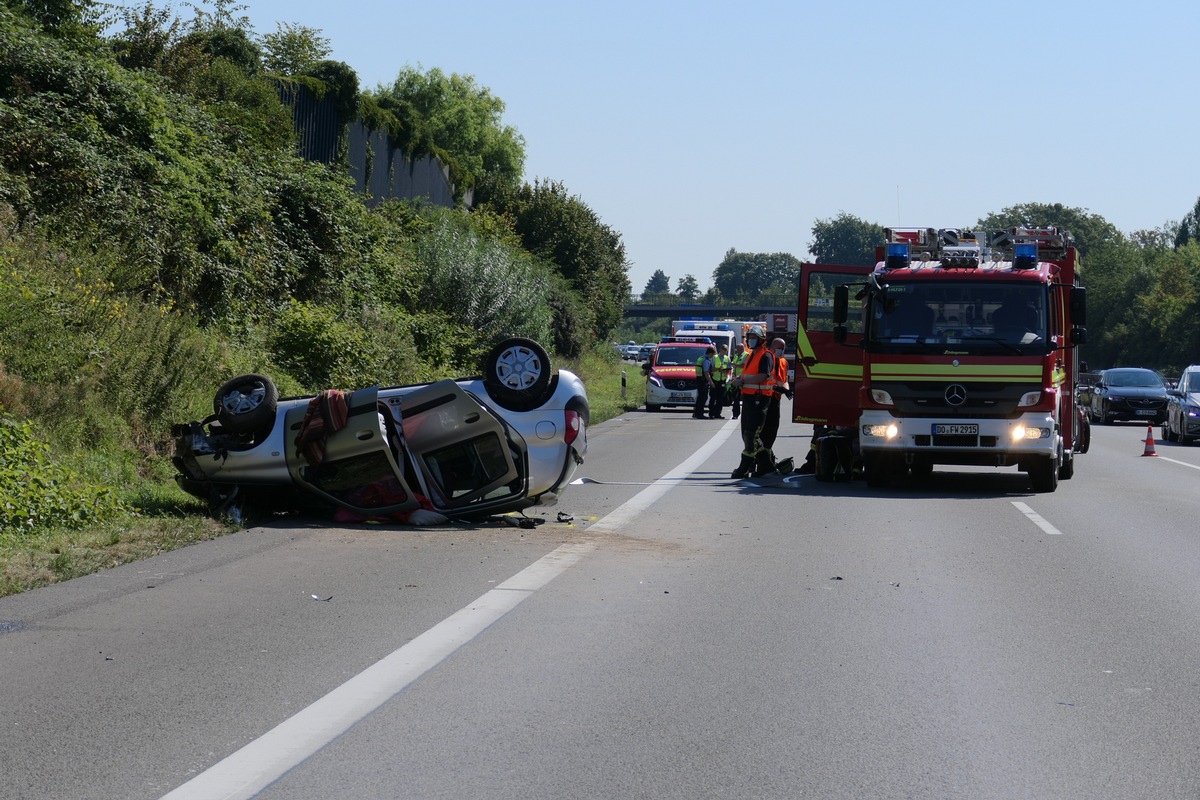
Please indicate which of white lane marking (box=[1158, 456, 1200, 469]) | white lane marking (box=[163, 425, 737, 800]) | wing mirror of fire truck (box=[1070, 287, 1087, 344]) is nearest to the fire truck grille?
wing mirror of fire truck (box=[1070, 287, 1087, 344])

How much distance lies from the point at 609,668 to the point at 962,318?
10.6 meters

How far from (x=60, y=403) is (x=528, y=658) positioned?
845cm

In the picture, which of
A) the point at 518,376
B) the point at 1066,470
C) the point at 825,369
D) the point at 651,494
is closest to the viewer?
the point at 518,376

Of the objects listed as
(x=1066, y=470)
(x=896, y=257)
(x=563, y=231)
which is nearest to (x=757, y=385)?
(x=896, y=257)

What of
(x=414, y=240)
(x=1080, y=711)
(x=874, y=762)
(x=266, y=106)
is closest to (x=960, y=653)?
(x=1080, y=711)

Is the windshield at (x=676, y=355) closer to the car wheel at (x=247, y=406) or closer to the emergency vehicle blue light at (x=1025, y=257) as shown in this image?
the emergency vehicle blue light at (x=1025, y=257)

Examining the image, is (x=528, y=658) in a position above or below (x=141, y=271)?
below

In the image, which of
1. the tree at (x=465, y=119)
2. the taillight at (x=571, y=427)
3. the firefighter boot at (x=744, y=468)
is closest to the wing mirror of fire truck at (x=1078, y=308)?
the firefighter boot at (x=744, y=468)

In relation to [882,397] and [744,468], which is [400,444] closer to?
[882,397]

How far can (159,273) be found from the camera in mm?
19484

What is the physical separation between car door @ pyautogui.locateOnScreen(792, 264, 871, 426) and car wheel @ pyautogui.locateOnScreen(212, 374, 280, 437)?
775 cm

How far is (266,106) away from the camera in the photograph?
3331 cm

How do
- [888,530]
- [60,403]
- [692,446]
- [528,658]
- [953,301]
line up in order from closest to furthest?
[528,658]
[888,530]
[60,403]
[953,301]
[692,446]

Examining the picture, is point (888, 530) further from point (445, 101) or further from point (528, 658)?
point (445, 101)
